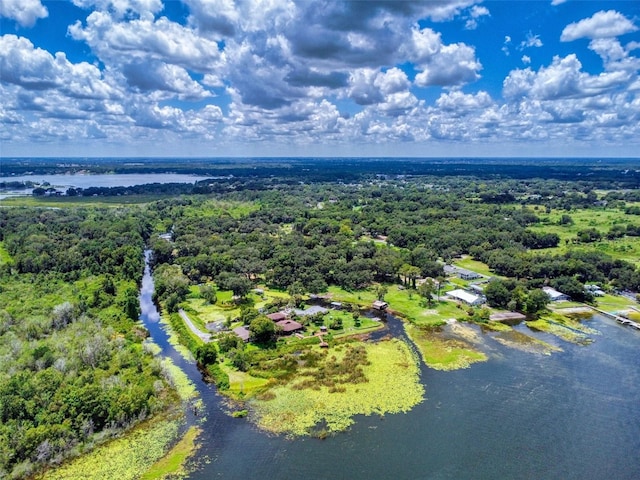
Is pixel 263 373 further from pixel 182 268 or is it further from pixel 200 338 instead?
pixel 182 268

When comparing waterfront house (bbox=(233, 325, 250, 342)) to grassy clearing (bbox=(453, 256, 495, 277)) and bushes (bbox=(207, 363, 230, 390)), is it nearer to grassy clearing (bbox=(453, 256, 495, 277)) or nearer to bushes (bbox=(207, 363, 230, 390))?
bushes (bbox=(207, 363, 230, 390))

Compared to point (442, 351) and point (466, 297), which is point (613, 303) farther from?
point (442, 351)

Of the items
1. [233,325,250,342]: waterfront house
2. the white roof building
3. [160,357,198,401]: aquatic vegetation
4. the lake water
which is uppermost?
[233,325,250,342]: waterfront house

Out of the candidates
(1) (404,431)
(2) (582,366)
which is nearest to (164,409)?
(1) (404,431)

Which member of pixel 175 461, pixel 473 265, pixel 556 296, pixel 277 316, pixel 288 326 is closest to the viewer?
pixel 175 461

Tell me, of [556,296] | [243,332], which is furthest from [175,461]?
[556,296]

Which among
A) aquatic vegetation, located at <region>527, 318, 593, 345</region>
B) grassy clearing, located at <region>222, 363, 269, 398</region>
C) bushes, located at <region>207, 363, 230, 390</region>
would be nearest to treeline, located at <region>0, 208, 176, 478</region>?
bushes, located at <region>207, 363, 230, 390</region>
